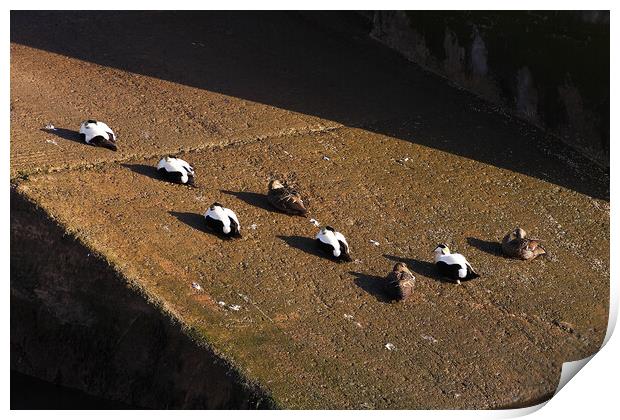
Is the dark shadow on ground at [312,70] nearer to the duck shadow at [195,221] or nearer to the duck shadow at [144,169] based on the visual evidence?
the duck shadow at [144,169]

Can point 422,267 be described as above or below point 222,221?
below

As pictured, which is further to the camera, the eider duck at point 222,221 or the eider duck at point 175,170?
the eider duck at point 175,170

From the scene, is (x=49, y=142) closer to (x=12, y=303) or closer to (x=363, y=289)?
(x=12, y=303)

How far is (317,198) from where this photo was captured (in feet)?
26.7

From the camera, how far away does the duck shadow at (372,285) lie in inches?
279

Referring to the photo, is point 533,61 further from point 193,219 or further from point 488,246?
point 193,219

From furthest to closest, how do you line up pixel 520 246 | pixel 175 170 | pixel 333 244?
pixel 175 170, pixel 520 246, pixel 333 244

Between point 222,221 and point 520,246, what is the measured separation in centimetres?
206

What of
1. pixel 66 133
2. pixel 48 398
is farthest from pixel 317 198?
pixel 48 398

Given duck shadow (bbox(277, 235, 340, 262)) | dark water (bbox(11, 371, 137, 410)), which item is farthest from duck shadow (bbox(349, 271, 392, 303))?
dark water (bbox(11, 371, 137, 410))

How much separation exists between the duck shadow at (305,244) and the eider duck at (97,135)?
5.18 ft

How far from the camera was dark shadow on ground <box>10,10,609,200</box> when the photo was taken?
920 cm

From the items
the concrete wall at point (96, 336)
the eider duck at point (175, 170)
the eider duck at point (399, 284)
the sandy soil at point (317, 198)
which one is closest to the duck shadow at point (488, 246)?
the sandy soil at point (317, 198)

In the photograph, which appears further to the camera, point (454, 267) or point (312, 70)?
point (312, 70)
